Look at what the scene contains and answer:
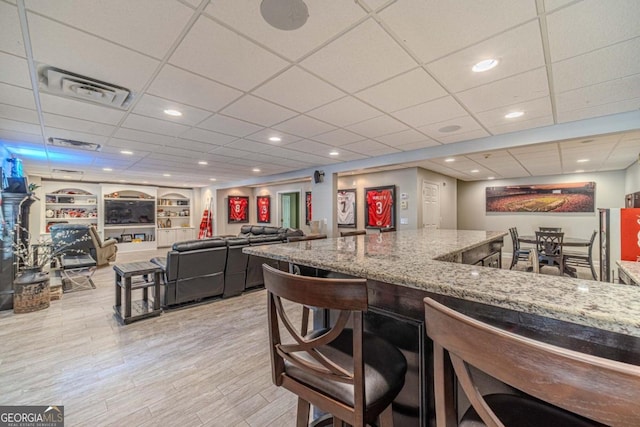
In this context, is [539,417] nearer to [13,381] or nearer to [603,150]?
[13,381]

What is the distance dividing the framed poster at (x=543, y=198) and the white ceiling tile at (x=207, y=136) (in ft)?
25.1

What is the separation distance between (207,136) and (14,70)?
1876mm

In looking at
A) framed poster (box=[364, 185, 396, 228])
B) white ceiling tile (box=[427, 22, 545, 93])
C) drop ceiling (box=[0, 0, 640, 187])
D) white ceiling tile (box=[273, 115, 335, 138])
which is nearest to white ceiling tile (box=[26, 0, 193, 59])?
drop ceiling (box=[0, 0, 640, 187])

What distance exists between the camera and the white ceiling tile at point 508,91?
2.10m

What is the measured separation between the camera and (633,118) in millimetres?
2789

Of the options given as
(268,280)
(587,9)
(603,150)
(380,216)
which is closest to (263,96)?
(268,280)

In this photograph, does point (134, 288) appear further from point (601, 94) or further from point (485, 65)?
point (601, 94)

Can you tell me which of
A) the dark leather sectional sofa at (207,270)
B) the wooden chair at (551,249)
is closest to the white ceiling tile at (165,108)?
the dark leather sectional sofa at (207,270)

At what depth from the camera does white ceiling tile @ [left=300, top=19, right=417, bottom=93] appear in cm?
163

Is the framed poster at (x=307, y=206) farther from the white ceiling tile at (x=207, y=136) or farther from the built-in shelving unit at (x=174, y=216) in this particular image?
the built-in shelving unit at (x=174, y=216)

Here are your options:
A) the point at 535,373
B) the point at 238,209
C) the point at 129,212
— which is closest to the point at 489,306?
the point at 535,373

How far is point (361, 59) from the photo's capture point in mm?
1870

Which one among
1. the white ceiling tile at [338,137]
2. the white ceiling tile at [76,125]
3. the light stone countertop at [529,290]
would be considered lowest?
the light stone countertop at [529,290]

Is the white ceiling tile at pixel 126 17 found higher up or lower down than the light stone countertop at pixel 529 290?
higher up
